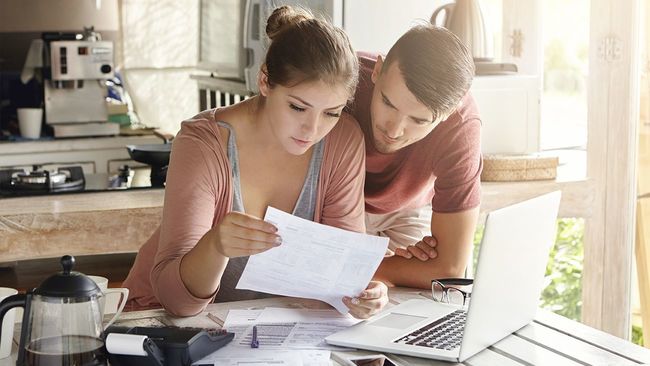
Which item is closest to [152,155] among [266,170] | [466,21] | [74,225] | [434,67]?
[74,225]

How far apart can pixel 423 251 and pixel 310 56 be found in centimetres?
58

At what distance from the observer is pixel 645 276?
350 cm

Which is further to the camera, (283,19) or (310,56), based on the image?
(283,19)

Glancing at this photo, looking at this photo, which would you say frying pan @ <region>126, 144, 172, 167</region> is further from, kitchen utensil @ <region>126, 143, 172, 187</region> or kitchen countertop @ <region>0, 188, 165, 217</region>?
kitchen countertop @ <region>0, 188, 165, 217</region>

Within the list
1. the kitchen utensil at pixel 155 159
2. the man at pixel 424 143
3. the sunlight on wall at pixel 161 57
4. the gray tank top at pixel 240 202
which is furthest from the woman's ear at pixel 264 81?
the sunlight on wall at pixel 161 57

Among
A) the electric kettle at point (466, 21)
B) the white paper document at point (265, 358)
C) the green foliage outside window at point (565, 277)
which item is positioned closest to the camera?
the white paper document at point (265, 358)

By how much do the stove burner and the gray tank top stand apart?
4.75 feet

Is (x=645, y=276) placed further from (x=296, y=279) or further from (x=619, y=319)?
(x=296, y=279)

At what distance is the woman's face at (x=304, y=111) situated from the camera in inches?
75.2

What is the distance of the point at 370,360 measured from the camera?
1.68 m

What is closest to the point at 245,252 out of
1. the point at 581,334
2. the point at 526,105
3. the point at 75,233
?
the point at 581,334

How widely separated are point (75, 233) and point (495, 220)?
1.75 m

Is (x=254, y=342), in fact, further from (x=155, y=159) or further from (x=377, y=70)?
(x=155, y=159)

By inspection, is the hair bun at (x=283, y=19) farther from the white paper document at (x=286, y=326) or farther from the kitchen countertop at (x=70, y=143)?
the kitchen countertop at (x=70, y=143)
